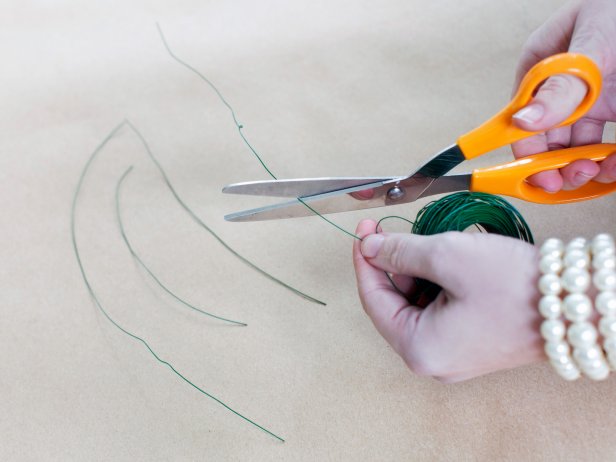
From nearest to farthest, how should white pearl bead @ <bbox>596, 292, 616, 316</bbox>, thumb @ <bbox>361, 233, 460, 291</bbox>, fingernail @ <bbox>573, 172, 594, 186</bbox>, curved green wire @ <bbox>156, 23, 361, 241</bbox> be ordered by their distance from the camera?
white pearl bead @ <bbox>596, 292, 616, 316</bbox>, thumb @ <bbox>361, 233, 460, 291</bbox>, fingernail @ <bbox>573, 172, 594, 186</bbox>, curved green wire @ <bbox>156, 23, 361, 241</bbox>

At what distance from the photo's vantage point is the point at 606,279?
0.75m

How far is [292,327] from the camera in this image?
113 centimetres

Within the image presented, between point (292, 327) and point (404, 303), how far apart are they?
0.27 metres

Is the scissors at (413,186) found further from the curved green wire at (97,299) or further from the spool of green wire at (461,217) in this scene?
the curved green wire at (97,299)

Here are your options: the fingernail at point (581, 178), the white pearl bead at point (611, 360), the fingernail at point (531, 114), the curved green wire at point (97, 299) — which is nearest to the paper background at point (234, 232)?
the curved green wire at point (97, 299)

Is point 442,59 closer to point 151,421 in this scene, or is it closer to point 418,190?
point 418,190

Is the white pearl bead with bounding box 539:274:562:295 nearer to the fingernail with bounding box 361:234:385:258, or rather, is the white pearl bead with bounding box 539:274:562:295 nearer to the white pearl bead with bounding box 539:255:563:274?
the white pearl bead with bounding box 539:255:563:274

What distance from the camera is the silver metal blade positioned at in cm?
103

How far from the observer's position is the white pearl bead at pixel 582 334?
29.8 inches

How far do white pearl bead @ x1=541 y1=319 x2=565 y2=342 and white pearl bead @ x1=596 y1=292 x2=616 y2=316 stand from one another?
0.05 meters

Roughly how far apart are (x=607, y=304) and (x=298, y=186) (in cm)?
53

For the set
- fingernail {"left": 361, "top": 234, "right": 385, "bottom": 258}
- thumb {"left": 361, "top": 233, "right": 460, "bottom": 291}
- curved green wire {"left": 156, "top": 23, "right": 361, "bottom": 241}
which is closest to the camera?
thumb {"left": 361, "top": 233, "right": 460, "bottom": 291}

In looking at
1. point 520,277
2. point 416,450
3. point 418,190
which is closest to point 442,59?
point 418,190

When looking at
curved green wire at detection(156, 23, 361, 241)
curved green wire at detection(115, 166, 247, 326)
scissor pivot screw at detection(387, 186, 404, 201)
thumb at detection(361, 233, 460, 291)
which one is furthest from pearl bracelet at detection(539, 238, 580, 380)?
curved green wire at detection(115, 166, 247, 326)
